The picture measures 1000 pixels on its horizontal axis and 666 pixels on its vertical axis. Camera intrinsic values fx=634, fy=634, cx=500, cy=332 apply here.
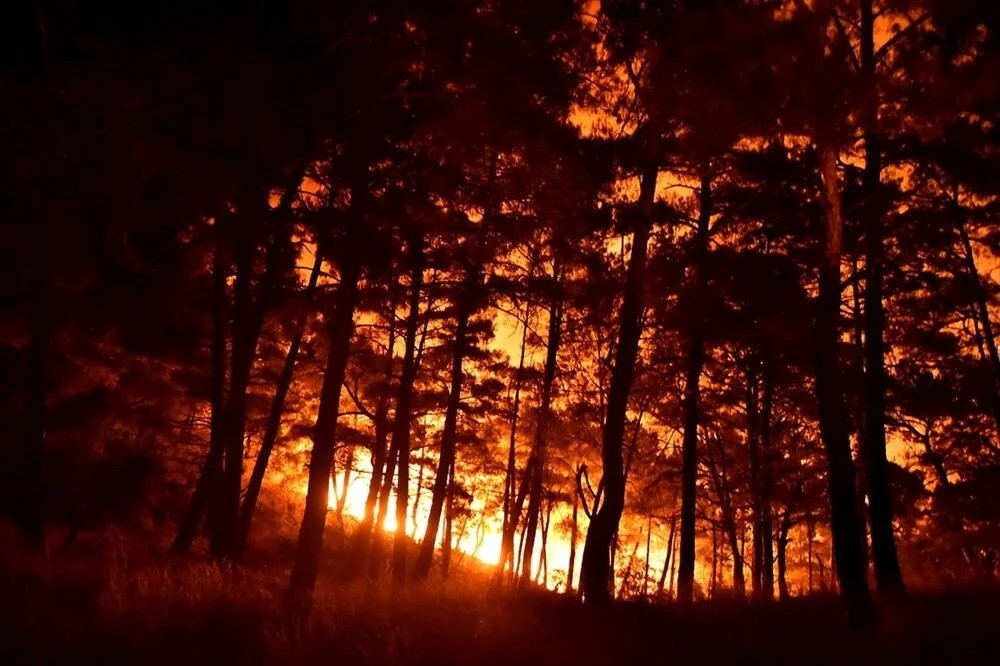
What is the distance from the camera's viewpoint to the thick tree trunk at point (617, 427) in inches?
340

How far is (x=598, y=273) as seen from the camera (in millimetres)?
11992

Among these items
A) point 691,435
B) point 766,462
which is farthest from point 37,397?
point 766,462

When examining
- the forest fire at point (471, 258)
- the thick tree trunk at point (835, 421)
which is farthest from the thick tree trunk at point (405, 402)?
the thick tree trunk at point (835, 421)

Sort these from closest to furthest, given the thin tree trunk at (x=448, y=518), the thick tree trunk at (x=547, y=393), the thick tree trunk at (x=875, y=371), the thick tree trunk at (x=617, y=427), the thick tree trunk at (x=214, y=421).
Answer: the thick tree trunk at (x=617, y=427) → the thick tree trunk at (x=875, y=371) → the thick tree trunk at (x=214, y=421) → the thick tree trunk at (x=547, y=393) → the thin tree trunk at (x=448, y=518)

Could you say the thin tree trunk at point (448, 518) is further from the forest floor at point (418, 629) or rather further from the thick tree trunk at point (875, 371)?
the forest floor at point (418, 629)

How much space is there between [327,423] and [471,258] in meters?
3.88

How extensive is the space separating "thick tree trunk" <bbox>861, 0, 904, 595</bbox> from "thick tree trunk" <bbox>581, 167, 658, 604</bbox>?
132 inches

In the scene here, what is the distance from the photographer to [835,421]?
8016 millimetres

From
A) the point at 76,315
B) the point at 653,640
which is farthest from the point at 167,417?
the point at 653,640

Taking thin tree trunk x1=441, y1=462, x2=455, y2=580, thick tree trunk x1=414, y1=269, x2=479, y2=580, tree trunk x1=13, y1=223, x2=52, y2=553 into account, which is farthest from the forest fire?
thin tree trunk x1=441, y1=462, x2=455, y2=580

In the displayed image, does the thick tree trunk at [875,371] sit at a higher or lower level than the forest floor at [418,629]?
higher

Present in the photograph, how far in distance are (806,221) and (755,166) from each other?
1974 mm

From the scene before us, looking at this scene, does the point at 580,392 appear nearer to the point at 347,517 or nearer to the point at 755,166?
the point at 755,166

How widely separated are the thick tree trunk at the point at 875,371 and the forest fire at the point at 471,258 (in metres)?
0.06
